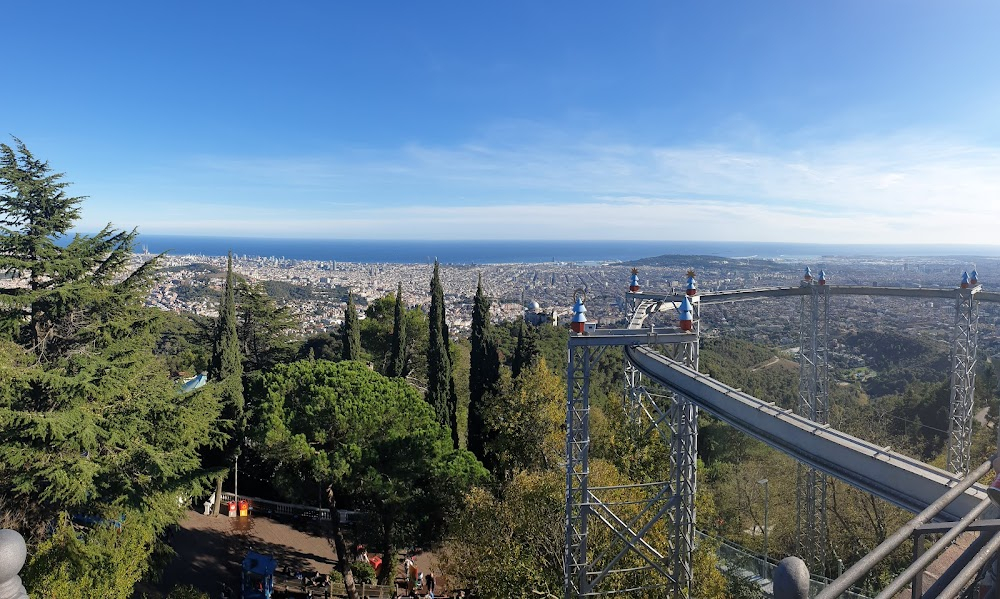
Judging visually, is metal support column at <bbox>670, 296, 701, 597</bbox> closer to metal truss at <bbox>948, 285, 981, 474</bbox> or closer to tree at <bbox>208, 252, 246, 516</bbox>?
metal truss at <bbox>948, 285, 981, 474</bbox>

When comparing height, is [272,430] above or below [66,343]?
below

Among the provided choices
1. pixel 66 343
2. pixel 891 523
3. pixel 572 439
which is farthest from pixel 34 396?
pixel 891 523

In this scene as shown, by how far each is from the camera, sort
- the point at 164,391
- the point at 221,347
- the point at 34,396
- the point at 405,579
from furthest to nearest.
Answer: the point at 221,347, the point at 405,579, the point at 164,391, the point at 34,396

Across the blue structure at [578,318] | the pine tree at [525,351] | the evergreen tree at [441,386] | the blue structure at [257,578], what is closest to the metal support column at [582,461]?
the blue structure at [578,318]

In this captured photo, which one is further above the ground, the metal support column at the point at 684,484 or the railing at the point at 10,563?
the railing at the point at 10,563

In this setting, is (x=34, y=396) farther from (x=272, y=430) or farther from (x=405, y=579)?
(x=405, y=579)

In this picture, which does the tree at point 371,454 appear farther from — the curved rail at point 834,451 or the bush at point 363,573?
the curved rail at point 834,451

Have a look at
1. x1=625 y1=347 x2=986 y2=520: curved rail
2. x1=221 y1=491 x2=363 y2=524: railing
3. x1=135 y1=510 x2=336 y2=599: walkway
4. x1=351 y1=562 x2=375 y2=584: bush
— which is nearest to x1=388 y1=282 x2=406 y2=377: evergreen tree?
x1=221 y1=491 x2=363 y2=524: railing
